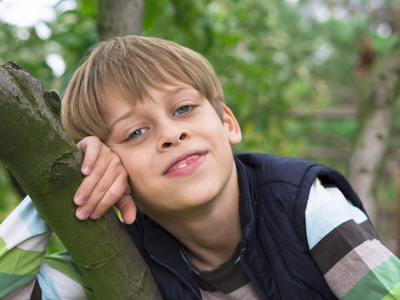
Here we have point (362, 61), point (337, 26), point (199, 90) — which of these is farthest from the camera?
point (337, 26)

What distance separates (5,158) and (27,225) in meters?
0.57

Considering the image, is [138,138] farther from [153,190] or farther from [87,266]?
[87,266]

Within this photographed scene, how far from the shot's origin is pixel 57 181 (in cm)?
101

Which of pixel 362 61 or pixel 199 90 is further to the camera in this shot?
pixel 362 61

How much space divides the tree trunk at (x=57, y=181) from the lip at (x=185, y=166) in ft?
0.98

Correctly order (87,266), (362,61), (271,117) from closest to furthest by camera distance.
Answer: (87,266)
(271,117)
(362,61)

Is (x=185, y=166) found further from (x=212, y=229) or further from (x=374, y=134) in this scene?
(x=374, y=134)

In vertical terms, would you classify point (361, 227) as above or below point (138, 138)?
below

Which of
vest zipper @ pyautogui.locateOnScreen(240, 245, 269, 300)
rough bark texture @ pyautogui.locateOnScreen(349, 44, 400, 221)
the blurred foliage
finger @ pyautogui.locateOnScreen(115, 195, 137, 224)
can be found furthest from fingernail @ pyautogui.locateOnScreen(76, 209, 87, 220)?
rough bark texture @ pyautogui.locateOnScreen(349, 44, 400, 221)

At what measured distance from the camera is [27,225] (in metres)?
1.45

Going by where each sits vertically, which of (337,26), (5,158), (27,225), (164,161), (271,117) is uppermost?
(5,158)

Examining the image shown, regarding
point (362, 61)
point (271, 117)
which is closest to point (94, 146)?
point (271, 117)

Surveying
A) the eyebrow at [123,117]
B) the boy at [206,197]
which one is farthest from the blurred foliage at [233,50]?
the eyebrow at [123,117]

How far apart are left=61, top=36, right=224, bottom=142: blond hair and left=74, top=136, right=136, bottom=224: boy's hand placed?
0.67ft
